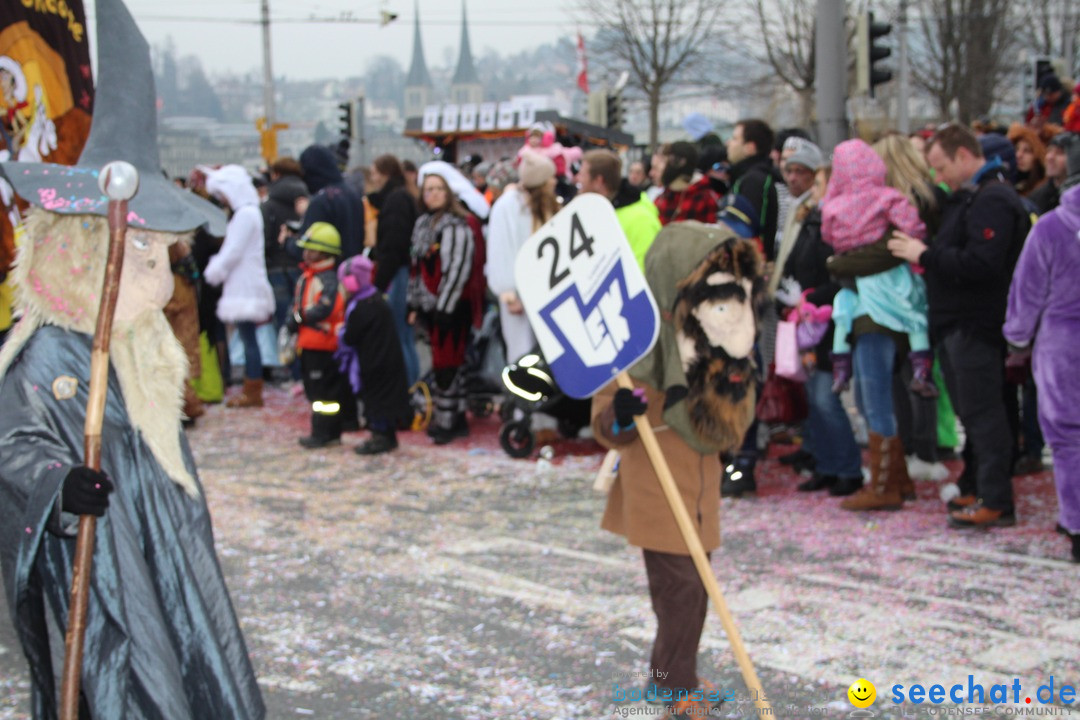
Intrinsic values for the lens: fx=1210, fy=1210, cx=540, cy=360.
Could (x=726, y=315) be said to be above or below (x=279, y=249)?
below

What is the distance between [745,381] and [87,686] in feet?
7.93

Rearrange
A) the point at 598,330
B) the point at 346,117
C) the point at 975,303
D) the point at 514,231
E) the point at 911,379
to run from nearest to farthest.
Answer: the point at 598,330
the point at 975,303
the point at 911,379
the point at 514,231
the point at 346,117

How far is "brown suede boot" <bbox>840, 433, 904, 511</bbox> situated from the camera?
709cm

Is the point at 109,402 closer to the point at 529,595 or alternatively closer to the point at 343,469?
the point at 529,595

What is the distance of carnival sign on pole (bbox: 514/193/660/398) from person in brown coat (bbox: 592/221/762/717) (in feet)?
0.80

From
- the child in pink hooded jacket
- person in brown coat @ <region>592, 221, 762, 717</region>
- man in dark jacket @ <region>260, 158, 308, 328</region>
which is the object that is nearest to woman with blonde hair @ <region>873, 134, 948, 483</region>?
the child in pink hooded jacket

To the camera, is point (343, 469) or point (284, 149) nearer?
point (343, 469)

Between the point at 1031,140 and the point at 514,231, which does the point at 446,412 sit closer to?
the point at 514,231

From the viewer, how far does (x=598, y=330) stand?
13.6ft

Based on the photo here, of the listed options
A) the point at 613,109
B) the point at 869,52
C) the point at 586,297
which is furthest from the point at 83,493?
the point at 613,109

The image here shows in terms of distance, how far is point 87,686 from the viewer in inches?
124

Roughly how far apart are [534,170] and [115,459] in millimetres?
5555

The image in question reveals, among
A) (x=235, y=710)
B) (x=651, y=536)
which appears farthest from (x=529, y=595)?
(x=235, y=710)

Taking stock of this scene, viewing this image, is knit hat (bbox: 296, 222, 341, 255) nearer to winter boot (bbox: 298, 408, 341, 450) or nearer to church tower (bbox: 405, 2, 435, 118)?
winter boot (bbox: 298, 408, 341, 450)
